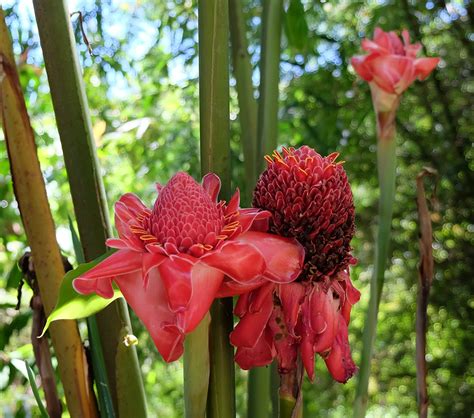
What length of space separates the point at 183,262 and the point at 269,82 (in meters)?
0.19

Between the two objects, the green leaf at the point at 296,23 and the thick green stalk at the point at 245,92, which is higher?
the green leaf at the point at 296,23

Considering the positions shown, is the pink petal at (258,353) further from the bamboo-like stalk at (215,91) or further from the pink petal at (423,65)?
the pink petal at (423,65)

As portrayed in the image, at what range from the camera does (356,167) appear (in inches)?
60.5

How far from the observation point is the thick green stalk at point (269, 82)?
0.42 m

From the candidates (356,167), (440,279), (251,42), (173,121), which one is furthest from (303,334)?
(440,279)

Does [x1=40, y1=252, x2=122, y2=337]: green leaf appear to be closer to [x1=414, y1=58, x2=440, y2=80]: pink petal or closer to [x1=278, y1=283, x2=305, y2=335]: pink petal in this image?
[x1=278, y1=283, x2=305, y2=335]: pink petal

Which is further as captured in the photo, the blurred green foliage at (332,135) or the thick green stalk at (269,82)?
the blurred green foliage at (332,135)

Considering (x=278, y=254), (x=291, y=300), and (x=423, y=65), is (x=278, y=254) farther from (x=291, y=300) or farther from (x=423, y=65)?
(x=423, y=65)

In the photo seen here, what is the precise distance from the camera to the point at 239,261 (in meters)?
0.27

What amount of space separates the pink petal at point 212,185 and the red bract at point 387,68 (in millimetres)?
166

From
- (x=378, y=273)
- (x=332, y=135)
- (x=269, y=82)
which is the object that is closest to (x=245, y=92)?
(x=269, y=82)

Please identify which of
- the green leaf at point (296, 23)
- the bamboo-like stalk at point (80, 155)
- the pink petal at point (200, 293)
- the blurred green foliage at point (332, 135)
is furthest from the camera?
the blurred green foliage at point (332, 135)

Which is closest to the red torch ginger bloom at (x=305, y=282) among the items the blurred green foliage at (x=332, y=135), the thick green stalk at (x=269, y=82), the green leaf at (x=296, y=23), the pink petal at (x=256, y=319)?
the pink petal at (x=256, y=319)

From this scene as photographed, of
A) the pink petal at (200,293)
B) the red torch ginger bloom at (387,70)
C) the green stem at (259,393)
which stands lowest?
the green stem at (259,393)
